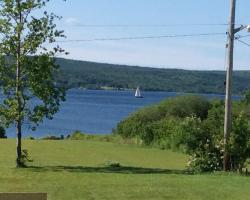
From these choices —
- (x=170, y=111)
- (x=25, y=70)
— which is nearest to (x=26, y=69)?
(x=25, y=70)

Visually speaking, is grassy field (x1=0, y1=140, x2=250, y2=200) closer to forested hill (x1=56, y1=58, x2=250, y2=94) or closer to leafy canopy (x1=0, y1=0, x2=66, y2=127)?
leafy canopy (x1=0, y1=0, x2=66, y2=127)

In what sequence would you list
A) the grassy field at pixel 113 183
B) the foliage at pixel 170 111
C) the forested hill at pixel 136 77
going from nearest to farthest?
the grassy field at pixel 113 183 < the foliage at pixel 170 111 < the forested hill at pixel 136 77

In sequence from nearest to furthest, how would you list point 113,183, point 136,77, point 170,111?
point 113,183 < point 170,111 < point 136,77

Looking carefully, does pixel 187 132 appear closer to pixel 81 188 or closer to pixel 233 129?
pixel 233 129

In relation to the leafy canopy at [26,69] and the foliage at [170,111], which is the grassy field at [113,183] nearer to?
the leafy canopy at [26,69]

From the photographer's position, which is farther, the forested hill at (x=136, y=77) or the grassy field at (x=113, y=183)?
the forested hill at (x=136, y=77)

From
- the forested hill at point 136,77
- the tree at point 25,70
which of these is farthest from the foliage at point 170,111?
the forested hill at point 136,77

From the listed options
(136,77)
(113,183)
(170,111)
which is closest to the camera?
(113,183)

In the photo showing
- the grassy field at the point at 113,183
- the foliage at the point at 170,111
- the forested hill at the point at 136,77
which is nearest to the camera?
the grassy field at the point at 113,183

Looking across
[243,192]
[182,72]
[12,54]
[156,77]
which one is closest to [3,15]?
[12,54]

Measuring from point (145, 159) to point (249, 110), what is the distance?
24.5m

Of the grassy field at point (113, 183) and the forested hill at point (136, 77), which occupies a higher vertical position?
the forested hill at point (136, 77)

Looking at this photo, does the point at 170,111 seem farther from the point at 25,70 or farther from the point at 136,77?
the point at 136,77

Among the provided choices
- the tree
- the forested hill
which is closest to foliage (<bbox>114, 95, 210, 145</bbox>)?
the tree
